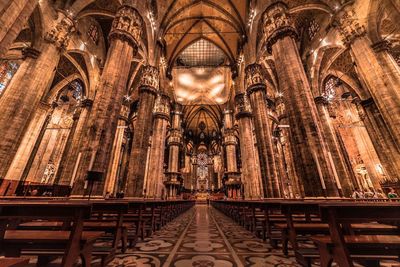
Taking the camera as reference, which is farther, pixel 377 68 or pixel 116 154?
pixel 116 154

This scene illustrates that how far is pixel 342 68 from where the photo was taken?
48.6 ft

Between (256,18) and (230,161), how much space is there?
16.4 m

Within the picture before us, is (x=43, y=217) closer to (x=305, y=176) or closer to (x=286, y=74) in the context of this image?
(x=305, y=176)

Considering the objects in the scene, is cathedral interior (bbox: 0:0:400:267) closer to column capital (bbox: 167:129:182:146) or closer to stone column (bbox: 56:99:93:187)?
stone column (bbox: 56:99:93:187)

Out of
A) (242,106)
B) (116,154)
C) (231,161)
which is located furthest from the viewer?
(231,161)

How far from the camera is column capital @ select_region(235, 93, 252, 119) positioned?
51.4ft

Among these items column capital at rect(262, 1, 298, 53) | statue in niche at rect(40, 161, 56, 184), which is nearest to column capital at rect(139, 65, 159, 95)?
column capital at rect(262, 1, 298, 53)

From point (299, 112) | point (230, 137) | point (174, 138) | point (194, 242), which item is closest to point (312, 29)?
point (299, 112)

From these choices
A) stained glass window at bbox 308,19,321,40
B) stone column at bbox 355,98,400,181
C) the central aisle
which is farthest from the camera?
stained glass window at bbox 308,19,321,40

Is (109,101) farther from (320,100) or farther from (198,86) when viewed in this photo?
(198,86)

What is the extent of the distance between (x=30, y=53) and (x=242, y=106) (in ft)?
48.7

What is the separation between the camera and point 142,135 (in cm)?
1079

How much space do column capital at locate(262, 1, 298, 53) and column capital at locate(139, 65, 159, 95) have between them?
793 cm

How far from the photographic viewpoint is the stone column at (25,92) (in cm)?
692
